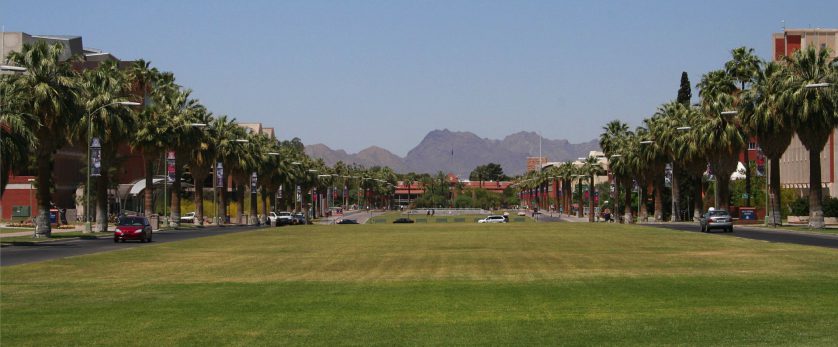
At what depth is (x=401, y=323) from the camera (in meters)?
19.4

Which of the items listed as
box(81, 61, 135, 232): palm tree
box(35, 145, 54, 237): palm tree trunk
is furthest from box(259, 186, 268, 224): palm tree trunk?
box(35, 145, 54, 237): palm tree trunk

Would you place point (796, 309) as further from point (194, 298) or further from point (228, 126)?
point (228, 126)

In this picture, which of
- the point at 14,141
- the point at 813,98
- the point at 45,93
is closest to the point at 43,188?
the point at 45,93

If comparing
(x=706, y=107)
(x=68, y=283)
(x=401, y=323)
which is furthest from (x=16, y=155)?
(x=706, y=107)

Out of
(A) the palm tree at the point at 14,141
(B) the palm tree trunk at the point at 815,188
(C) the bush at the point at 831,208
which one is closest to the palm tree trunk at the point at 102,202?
(A) the palm tree at the point at 14,141

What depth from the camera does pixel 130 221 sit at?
62.5 metres

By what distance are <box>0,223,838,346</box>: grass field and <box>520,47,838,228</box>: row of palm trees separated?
109 ft

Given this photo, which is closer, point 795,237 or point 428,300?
point 428,300

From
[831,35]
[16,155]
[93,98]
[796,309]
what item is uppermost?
[831,35]

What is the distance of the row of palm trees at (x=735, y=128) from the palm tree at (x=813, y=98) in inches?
2.6

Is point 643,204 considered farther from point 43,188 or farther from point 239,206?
point 43,188

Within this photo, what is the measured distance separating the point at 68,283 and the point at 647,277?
15314mm

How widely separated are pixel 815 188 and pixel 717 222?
7816 mm

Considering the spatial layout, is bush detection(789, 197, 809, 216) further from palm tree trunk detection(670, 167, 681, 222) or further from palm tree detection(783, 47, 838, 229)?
palm tree detection(783, 47, 838, 229)
